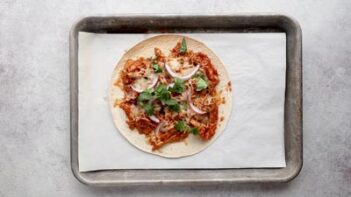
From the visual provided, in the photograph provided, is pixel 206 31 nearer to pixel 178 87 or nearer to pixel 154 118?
pixel 178 87

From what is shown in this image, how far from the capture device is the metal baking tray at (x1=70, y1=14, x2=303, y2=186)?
10.3ft

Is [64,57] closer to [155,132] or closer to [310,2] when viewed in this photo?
[155,132]

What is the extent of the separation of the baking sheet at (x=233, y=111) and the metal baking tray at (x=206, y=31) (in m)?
0.04

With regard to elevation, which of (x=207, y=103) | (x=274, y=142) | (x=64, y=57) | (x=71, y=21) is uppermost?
(x=71, y=21)

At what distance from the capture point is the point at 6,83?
3.27 metres

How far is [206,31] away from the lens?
3227 mm

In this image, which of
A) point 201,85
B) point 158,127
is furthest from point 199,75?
point 158,127

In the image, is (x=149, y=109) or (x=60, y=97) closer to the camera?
(x=149, y=109)

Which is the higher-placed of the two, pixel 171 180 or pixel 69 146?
pixel 69 146

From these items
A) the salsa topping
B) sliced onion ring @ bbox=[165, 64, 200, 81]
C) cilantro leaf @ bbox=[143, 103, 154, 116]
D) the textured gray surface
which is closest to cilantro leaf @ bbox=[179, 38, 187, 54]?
the salsa topping

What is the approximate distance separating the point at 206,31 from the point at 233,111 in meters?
0.53

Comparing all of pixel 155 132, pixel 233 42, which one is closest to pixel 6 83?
pixel 155 132

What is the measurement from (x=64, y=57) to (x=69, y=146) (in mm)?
569

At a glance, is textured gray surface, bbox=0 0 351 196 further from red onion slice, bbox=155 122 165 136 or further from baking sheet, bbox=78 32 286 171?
red onion slice, bbox=155 122 165 136
